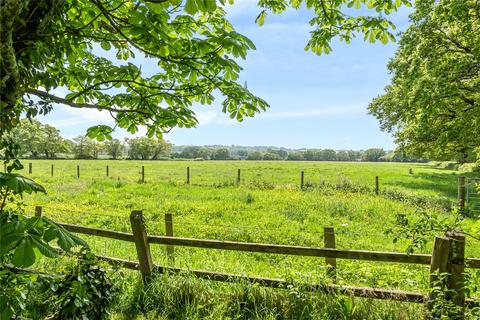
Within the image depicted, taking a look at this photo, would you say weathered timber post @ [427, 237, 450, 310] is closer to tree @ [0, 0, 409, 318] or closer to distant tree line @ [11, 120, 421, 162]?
tree @ [0, 0, 409, 318]

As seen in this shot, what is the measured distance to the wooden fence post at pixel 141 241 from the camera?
511 centimetres

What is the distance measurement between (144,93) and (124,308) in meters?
3.26

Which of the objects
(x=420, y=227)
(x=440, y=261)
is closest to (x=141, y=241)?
(x=420, y=227)

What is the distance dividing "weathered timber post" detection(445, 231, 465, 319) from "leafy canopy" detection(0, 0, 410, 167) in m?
2.58

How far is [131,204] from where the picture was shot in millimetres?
13930

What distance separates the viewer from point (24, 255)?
4.88 feet

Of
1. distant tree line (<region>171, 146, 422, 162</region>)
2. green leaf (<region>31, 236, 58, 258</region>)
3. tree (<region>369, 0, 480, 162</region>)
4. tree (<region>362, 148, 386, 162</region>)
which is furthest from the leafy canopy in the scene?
tree (<region>362, 148, 386, 162</region>)

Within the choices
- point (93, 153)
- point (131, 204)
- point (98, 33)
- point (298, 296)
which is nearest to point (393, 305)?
point (298, 296)

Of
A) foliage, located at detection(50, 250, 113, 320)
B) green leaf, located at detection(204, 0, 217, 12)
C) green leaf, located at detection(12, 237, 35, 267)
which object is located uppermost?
green leaf, located at detection(204, 0, 217, 12)

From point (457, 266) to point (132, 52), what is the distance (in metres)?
4.67

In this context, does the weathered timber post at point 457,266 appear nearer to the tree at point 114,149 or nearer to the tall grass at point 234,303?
the tall grass at point 234,303

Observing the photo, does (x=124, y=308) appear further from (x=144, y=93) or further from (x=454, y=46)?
(x=454, y=46)

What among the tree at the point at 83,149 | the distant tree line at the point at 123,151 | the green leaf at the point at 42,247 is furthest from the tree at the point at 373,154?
the green leaf at the point at 42,247

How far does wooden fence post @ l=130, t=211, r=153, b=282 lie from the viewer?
5.11m
